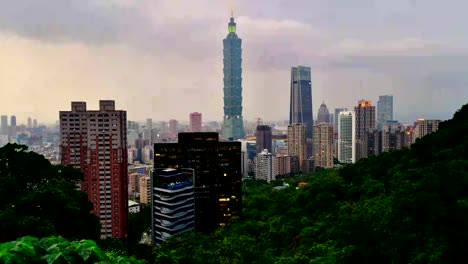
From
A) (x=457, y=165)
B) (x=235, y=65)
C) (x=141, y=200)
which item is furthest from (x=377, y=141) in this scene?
(x=235, y=65)

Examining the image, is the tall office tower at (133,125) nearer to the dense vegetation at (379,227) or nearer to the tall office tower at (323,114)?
the tall office tower at (323,114)

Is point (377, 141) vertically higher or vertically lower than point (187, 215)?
higher

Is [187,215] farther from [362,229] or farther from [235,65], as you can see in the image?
[235,65]

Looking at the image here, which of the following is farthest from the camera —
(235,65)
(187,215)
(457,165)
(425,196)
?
(235,65)

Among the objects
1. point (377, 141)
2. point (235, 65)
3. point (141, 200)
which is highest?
point (235, 65)

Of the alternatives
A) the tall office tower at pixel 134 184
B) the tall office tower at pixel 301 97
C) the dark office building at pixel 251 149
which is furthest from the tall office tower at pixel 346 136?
the tall office tower at pixel 301 97

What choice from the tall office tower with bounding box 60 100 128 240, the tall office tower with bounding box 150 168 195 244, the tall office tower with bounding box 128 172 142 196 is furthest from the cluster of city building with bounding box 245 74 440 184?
the tall office tower with bounding box 60 100 128 240

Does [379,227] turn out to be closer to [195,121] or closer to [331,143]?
[331,143]
